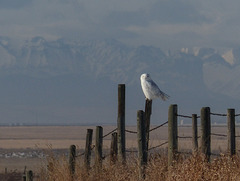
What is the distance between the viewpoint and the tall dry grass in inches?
533

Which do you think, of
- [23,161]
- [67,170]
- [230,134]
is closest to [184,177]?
[230,134]

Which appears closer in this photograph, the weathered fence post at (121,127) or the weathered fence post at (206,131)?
the weathered fence post at (206,131)

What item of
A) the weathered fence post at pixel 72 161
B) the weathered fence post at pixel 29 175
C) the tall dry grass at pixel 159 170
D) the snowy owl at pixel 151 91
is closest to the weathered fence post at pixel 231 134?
the tall dry grass at pixel 159 170

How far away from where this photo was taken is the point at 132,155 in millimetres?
16391

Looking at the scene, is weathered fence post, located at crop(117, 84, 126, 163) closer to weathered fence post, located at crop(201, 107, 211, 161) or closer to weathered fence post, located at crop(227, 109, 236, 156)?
weathered fence post, located at crop(201, 107, 211, 161)

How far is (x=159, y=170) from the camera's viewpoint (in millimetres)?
15016

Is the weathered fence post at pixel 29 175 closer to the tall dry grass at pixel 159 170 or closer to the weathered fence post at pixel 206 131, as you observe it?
the tall dry grass at pixel 159 170

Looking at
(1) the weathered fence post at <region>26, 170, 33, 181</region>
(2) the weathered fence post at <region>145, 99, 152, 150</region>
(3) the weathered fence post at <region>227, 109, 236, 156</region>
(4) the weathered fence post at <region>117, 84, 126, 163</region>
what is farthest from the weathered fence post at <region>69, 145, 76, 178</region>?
(3) the weathered fence post at <region>227, 109, 236, 156</region>

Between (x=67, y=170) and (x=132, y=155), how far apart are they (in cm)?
154

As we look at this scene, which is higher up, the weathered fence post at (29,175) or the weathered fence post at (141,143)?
the weathered fence post at (141,143)

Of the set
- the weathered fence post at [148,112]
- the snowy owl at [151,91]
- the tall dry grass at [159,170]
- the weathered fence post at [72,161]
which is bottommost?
the tall dry grass at [159,170]

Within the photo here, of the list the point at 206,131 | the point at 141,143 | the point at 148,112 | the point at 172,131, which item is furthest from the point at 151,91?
the point at 206,131

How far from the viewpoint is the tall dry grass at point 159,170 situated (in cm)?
1353

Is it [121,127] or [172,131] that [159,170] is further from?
[121,127]
